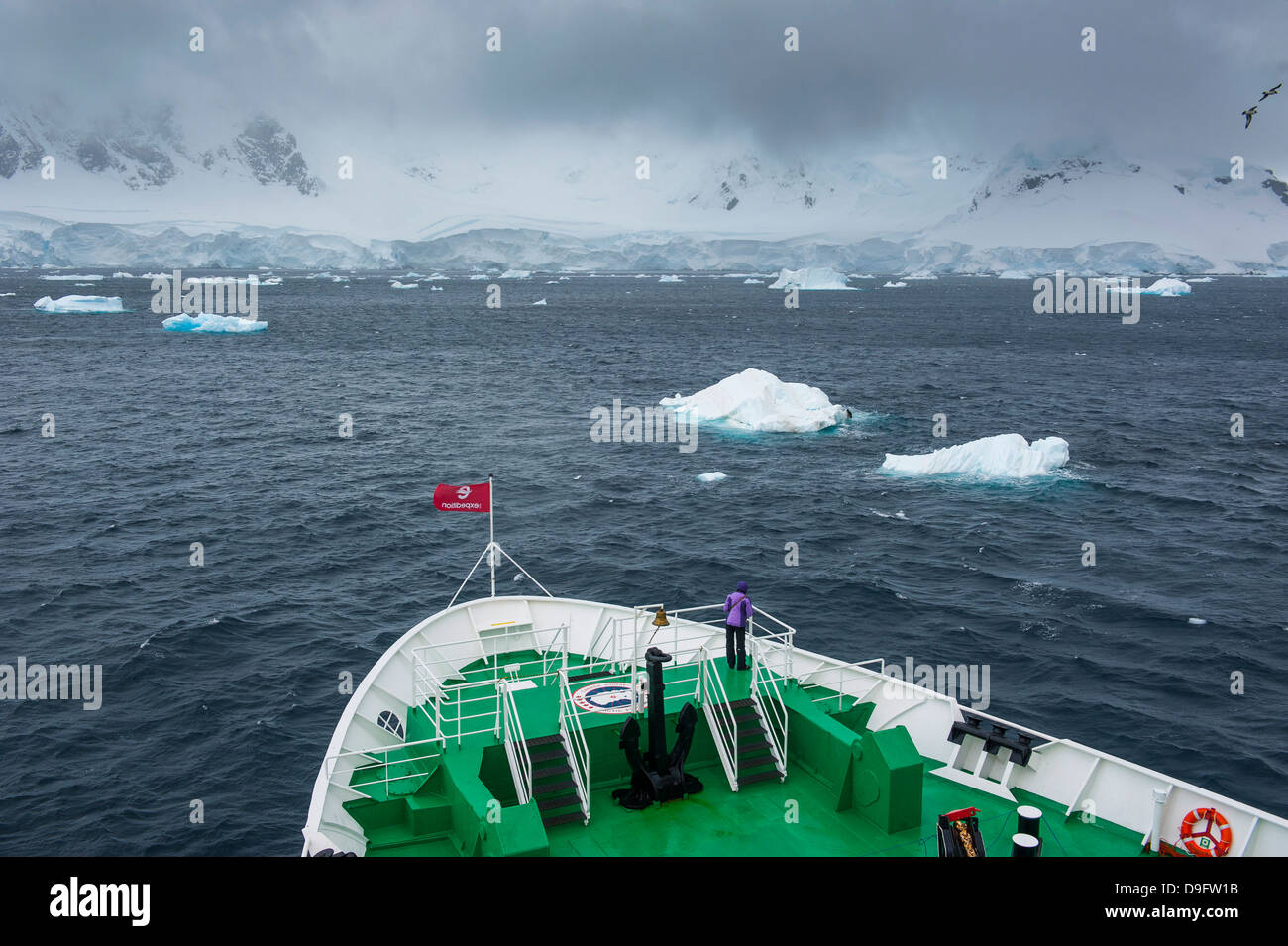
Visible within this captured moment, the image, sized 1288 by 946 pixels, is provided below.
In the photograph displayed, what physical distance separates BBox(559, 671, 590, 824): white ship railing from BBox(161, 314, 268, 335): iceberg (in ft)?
397

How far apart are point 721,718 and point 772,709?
1013mm

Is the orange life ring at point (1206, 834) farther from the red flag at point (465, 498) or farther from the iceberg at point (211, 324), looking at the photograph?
the iceberg at point (211, 324)

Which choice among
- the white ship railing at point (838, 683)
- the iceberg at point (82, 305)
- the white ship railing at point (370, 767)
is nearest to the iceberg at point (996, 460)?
the white ship railing at point (838, 683)

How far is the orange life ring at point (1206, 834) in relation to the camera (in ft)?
51.3

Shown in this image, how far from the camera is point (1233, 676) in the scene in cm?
3159

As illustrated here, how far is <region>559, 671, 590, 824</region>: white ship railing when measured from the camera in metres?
16.6

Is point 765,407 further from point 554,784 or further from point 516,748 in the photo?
point 554,784

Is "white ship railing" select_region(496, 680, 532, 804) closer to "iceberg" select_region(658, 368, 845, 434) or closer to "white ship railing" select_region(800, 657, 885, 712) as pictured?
"white ship railing" select_region(800, 657, 885, 712)

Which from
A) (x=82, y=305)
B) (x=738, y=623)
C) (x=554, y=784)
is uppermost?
(x=82, y=305)

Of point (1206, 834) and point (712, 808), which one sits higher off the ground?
point (1206, 834)

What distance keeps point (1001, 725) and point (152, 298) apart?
201 metres

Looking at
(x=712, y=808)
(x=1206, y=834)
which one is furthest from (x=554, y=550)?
(x=1206, y=834)

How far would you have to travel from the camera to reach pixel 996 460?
176 feet
